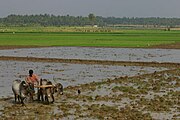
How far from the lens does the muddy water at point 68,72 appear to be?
76.1 feet

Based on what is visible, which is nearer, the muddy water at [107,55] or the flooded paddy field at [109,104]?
the flooded paddy field at [109,104]

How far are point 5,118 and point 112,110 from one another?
3535 mm

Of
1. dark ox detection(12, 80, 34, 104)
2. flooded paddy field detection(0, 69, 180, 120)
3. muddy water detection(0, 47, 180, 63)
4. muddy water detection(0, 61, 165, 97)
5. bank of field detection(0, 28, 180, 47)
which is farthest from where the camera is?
bank of field detection(0, 28, 180, 47)

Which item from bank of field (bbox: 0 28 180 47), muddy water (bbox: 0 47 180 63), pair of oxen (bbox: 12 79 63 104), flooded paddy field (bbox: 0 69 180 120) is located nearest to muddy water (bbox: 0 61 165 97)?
flooded paddy field (bbox: 0 69 180 120)

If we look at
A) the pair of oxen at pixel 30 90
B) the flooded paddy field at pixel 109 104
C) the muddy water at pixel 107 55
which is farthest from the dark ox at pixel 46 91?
the muddy water at pixel 107 55

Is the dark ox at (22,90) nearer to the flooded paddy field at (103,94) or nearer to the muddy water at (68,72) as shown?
the flooded paddy field at (103,94)

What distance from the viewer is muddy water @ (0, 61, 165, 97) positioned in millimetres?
23188

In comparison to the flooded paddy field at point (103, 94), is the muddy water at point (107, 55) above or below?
below

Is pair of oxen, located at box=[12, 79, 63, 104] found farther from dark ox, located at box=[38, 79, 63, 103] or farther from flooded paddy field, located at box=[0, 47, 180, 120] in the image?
flooded paddy field, located at box=[0, 47, 180, 120]

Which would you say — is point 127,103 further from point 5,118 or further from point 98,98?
point 5,118

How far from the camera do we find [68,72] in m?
27.2

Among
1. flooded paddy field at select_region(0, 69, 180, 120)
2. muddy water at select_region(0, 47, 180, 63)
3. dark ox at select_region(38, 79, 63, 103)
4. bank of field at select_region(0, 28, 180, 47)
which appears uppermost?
dark ox at select_region(38, 79, 63, 103)

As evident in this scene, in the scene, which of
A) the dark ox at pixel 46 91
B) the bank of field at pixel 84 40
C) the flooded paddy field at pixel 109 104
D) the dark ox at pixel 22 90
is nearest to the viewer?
the flooded paddy field at pixel 109 104

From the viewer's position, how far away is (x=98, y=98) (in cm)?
1667
